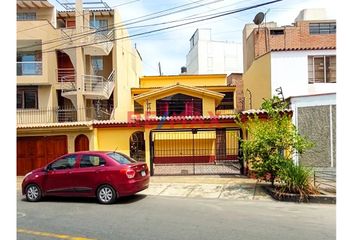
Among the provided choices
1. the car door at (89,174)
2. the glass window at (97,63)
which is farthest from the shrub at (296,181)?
the glass window at (97,63)

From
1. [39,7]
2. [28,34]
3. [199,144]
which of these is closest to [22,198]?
[199,144]

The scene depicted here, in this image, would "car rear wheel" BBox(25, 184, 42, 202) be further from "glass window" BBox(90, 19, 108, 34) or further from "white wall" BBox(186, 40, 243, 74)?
"white wall" BBox(186, 40, 243, 74)

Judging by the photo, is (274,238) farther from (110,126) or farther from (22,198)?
(110,126)

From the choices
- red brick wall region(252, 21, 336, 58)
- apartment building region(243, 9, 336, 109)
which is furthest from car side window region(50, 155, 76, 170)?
red brick wall region(252, 21, 336, 58)

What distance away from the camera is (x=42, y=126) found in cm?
1883

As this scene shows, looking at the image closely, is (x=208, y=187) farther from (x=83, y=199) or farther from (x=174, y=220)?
(x=174, y=220)

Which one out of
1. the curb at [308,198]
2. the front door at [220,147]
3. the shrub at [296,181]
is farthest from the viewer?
the front door at [220,147]

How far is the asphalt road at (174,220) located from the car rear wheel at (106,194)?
0.29m

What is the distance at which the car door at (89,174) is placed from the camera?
11055 millimetres

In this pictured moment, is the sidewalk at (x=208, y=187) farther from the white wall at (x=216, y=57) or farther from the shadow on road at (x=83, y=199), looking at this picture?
the white wall at (x=216, y=57)

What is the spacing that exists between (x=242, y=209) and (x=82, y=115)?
18.3 m

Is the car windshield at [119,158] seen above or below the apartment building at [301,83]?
below

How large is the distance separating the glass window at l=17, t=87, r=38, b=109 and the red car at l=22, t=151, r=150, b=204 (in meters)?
15.9

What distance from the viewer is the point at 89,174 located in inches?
439
